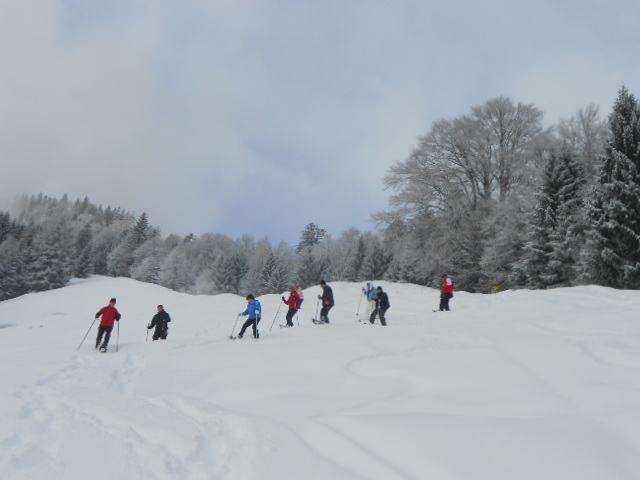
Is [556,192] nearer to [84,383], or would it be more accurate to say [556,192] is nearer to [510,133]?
[510,133]

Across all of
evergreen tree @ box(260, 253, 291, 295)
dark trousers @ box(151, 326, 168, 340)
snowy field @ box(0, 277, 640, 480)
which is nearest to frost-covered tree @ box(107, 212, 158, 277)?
evergreen tree @ box(260, 253, 291, 295)

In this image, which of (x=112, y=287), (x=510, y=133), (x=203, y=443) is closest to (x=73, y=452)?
(x=203, y=443)

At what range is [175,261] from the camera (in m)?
78.3

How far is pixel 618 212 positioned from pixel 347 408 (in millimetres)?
16686

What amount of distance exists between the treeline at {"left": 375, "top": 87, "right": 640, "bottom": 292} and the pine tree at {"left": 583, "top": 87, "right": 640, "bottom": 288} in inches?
1.9

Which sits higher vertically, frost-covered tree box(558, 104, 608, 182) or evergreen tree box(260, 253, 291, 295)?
frost-covered tree box(558, 104, 608, 182)

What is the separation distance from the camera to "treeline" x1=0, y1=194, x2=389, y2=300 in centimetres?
5044

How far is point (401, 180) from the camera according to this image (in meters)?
26.7

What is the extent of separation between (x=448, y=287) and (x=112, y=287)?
31976 millimetres

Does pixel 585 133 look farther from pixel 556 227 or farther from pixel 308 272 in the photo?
pixel 308 272

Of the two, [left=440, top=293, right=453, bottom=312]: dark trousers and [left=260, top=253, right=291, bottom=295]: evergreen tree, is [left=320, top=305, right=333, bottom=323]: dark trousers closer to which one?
[left=440, top=293, right=453, bottom=312]: dark trousers

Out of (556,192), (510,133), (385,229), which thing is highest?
(510,133)

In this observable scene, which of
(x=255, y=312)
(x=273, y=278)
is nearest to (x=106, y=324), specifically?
(x=255, y=312)

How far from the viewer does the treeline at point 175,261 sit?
5044 cm
